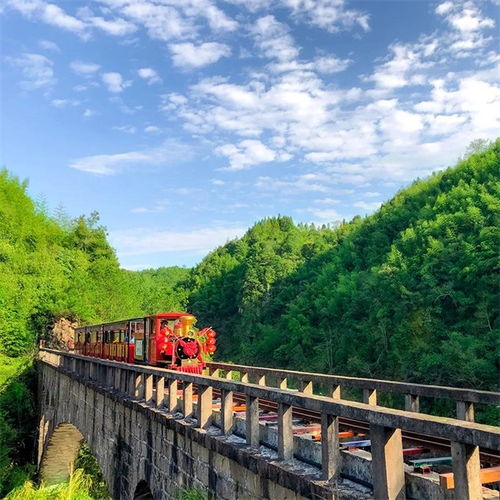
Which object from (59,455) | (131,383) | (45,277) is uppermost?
(45,277)

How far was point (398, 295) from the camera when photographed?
4081 centimetres

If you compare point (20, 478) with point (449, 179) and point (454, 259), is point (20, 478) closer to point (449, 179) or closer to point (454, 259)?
point (454, 259)

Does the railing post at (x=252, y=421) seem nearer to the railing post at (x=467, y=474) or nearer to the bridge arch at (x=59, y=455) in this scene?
the railing post at (x=467, y=474)

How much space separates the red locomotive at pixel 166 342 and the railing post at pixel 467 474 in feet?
42.4

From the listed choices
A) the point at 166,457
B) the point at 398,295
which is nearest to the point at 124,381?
the point at 166,457

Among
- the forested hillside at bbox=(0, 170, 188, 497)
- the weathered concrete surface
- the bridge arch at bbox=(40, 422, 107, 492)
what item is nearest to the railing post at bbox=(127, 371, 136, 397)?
the weathered concrete surface

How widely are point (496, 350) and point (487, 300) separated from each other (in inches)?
193

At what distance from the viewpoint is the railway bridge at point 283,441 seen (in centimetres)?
433

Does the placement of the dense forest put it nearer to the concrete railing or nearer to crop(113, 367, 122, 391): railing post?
crop(113, 367, 122, 391): railing post

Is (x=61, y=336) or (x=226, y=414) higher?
(x=226, y=414)

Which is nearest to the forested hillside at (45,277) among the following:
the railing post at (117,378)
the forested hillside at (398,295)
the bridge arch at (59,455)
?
the bridge arch at (59,455)

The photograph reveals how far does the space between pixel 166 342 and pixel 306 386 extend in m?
7.18

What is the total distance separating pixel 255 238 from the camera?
372 ft

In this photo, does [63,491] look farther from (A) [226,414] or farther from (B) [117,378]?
(A) [226,414]
